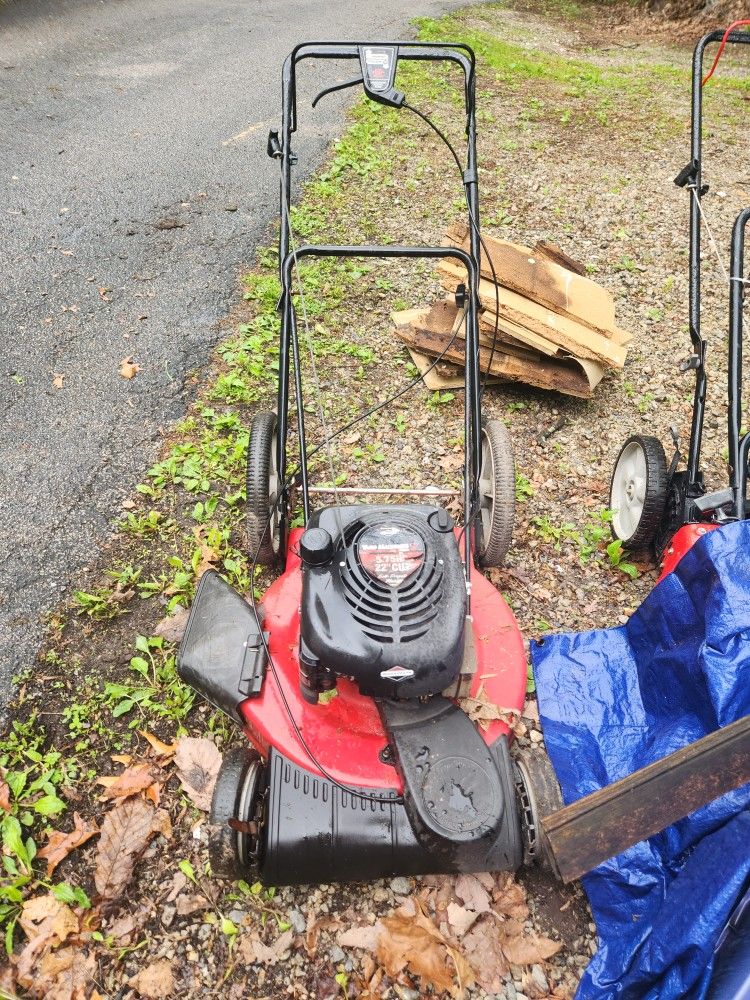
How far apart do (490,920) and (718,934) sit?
1.85ft

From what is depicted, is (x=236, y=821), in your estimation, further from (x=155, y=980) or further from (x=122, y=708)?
(x=122, y=708)

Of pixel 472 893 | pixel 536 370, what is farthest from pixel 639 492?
pixel 472 893

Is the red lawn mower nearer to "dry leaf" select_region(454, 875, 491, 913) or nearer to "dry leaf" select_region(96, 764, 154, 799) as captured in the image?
"dry leaf" select_region(454, 875, 491, 913)

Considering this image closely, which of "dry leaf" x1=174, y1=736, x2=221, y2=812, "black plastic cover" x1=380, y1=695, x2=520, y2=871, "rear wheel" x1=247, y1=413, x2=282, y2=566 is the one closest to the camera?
"black plastic cover" x1=380, y1=695, x2=520, y2=871

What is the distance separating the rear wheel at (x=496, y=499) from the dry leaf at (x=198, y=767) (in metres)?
1.08

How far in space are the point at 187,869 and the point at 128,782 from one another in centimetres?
30

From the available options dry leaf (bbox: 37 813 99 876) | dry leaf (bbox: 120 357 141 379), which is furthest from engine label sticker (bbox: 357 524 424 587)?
dry leaf (bbox: 120 357 141 379)

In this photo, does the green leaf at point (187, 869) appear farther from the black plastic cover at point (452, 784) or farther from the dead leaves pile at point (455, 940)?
the black plastic cover at point (452, 784)

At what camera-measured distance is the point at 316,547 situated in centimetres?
162

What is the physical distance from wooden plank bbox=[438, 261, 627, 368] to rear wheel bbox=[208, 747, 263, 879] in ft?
7.17

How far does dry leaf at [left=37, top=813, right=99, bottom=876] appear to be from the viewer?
5.82 ft

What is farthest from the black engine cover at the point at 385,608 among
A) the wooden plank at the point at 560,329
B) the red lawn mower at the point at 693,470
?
the wooden plank at the point at 560,329

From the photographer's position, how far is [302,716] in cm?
176

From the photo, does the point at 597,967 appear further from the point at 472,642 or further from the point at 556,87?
the point at 556,87
